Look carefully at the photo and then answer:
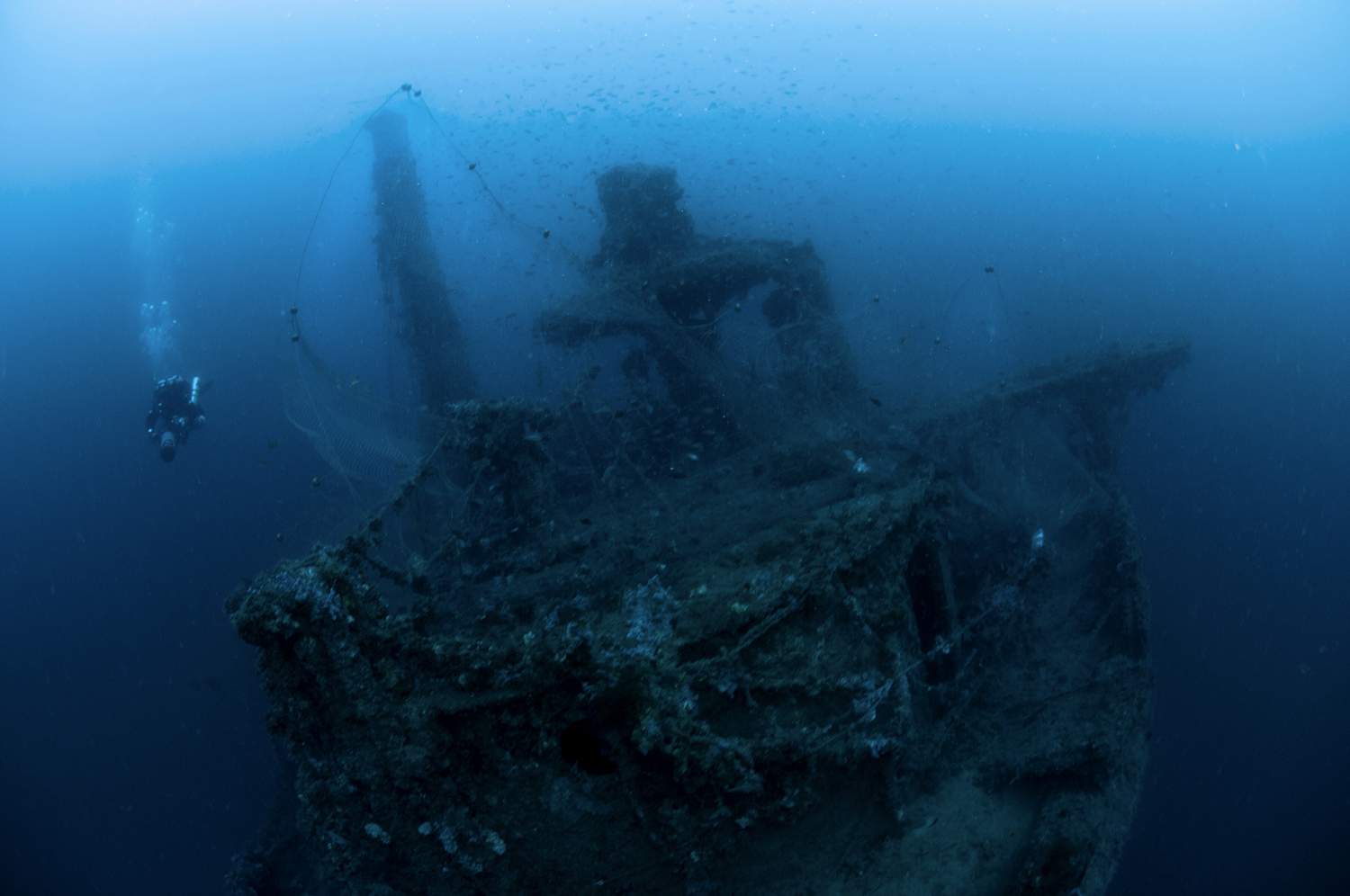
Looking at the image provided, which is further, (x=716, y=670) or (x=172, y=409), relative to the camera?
(x=172, y=409)

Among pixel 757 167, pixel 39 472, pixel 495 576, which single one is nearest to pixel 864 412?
pixel 495 576

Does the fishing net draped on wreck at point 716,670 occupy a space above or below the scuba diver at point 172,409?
below

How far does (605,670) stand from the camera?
10.7 ft

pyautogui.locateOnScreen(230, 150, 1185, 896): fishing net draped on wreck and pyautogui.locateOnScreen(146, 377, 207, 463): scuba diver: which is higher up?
pyautogui.locateOnScreen(146, 377, 207, 463): scuba diver

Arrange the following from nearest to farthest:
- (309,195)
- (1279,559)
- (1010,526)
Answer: (1010,526) → (1279,559) → (309,195)

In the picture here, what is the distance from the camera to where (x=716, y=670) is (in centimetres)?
368

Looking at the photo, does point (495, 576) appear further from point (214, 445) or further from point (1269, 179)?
point (1269, 179)

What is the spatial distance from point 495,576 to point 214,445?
20408 millimetres

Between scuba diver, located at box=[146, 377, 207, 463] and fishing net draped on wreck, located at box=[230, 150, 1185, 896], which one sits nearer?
fishing net draped on wreck, located at box=[230, 150, 1185, 896]

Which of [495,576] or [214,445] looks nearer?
[495,576]

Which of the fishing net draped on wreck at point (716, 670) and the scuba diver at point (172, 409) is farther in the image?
the scuba diver at point (172, 409)

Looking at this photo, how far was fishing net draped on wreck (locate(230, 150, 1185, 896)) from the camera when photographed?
3236 mm

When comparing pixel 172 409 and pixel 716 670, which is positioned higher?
pixel 172 409

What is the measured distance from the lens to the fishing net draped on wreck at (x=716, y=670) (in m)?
3.24
